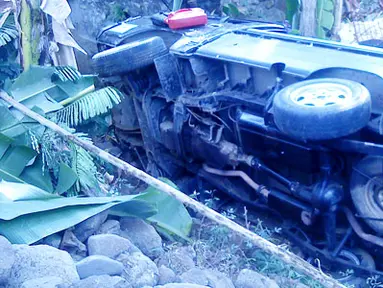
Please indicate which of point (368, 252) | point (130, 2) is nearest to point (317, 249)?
point (368, 252)

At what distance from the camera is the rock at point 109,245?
323 centimetres

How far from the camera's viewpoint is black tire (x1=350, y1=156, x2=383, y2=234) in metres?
3.81

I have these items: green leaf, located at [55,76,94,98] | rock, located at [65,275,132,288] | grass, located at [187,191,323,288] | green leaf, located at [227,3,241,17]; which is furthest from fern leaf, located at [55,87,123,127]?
green leaf, located at [227,3,241,17]

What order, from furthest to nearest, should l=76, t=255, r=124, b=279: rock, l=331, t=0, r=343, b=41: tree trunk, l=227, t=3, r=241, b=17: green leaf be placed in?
l=227, t=3, r=241, b=17: green leaf → l=331, t=0, r=343, b=41: tree trunk → l=76, t=255, r=124, b=279: rock

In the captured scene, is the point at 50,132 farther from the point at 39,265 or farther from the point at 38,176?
the point at 39,265

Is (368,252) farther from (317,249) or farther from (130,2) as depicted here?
(130,2)

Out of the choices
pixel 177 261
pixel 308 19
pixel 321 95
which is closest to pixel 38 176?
pixel 177 261

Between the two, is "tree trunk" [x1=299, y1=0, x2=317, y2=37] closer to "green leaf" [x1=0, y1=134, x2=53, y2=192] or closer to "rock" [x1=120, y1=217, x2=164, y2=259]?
"green leaf" [x1=0, y1=134, x2=53, y2=192]

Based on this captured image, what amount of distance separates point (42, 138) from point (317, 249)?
2064 mm

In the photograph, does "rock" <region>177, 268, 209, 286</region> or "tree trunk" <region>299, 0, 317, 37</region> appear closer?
"rock" <region>177, 268, 209, 286</region>

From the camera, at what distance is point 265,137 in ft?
14.2

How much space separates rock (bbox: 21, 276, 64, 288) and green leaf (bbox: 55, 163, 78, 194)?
130 cm

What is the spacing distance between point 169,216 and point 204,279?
3.45 feet

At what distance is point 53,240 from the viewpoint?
330cm
